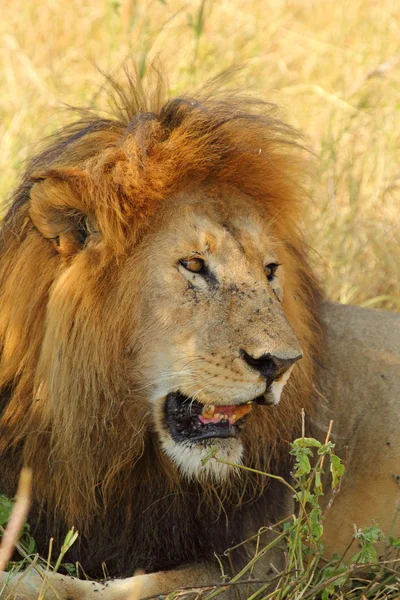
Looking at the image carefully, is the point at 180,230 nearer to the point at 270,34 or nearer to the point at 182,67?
the point at 182,67

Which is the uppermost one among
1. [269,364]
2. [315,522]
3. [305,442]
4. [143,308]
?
[143,308]

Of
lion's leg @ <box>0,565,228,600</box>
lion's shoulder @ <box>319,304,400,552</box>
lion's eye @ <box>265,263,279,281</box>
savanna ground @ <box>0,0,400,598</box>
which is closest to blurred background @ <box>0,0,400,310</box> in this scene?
savanna ground @ <box>0,0,400,598</box>

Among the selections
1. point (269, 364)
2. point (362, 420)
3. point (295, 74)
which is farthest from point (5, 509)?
point (295, 74)

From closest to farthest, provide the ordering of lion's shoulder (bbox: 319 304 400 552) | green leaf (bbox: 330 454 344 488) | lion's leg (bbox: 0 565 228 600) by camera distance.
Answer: green leaf (bbox: 330 454 344 488), lion's leg (bbox: 0 565 228 600), lion's shoulder (bbox: 319 304 400 552)

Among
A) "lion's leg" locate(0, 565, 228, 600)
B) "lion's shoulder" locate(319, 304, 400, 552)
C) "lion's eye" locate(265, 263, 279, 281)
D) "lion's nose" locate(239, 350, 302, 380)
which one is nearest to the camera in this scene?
"lion's nose" locate(239, 350, 302, 380)

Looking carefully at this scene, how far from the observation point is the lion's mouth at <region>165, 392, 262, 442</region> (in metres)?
2.73

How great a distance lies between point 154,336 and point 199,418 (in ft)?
0.84

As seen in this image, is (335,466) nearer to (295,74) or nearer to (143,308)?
(143,308)

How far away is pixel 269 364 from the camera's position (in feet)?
8.46

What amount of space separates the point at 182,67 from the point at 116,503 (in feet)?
12.2

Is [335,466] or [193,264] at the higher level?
[193,264]

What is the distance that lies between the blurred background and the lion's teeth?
7.10 ft

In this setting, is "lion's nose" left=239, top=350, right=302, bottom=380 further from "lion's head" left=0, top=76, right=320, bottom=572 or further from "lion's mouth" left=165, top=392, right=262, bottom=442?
"lion's mouth" left=165, top=392, right=262, bottom=442

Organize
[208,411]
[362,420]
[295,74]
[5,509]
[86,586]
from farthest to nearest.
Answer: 1. [295,74]
2. [362,420]
3. [5,509]
4. [86,586]
5. [208,411]
